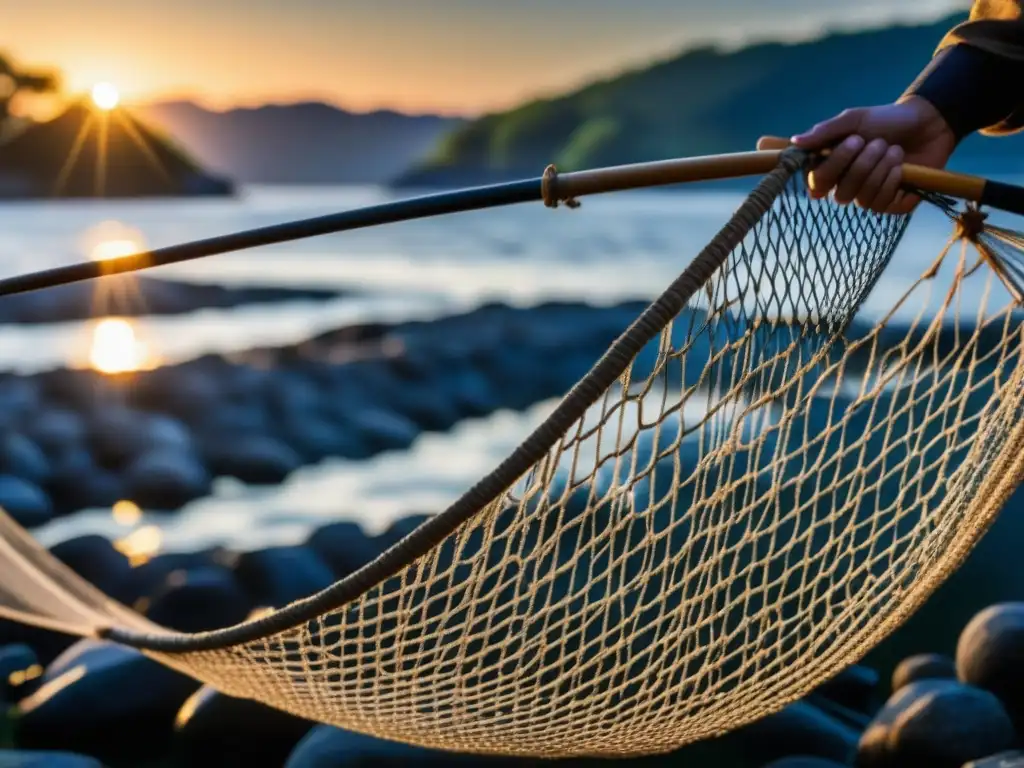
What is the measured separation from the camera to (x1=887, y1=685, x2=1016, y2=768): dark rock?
2.03 metres

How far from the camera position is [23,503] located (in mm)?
4547

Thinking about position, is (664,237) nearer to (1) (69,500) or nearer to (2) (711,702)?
(1) (69,500)

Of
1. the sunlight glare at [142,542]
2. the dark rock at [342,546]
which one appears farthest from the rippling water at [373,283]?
the dark rock at [342,546]

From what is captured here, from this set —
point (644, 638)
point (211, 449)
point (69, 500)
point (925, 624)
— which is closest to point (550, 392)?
point (211, 449)

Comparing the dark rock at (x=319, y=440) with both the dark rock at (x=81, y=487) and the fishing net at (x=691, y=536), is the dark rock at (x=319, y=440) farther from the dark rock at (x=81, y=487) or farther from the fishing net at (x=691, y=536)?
the fishing net at (x=691, y=536)

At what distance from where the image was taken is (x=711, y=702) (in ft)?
5.25

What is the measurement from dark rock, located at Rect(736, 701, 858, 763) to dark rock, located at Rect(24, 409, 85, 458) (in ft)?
12.9

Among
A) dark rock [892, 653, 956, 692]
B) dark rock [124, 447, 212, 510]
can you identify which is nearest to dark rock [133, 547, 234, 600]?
dark rock [124, 447, 212, 510]

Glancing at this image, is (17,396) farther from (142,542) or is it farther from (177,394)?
(142,542)

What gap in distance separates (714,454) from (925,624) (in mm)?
1708

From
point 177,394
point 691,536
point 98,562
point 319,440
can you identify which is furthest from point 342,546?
point 177,394

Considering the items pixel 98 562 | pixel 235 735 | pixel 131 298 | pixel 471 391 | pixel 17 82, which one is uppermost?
pixel 17 82

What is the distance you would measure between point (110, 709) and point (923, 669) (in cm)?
168

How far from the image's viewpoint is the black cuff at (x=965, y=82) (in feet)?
4.33
